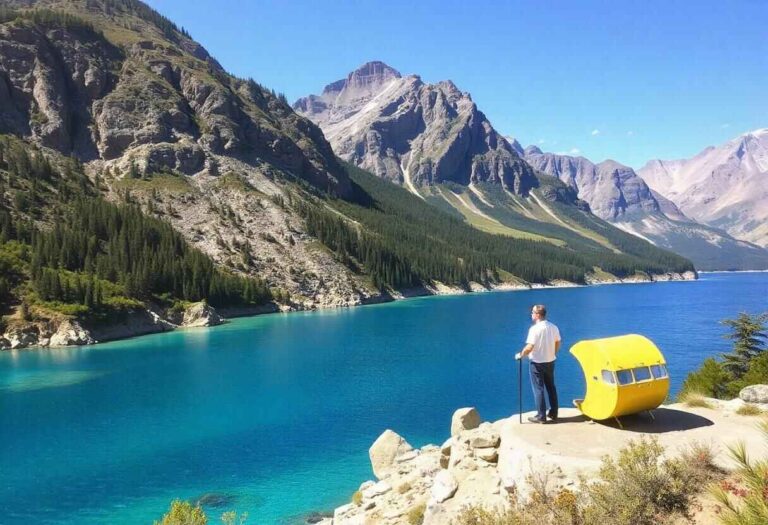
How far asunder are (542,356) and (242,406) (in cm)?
3679

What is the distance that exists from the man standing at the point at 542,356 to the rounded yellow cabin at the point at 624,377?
3.52ft

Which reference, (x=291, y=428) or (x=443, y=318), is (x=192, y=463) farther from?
(x=443, y=318)

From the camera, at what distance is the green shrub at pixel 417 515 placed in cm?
1639

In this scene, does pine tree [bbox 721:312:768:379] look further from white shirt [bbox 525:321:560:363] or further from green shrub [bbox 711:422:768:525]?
green shrub [bbox 711:422:768:525]

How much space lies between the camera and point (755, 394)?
62.6 feet

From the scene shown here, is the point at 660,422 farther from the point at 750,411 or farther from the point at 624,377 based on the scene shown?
the point at 750,411

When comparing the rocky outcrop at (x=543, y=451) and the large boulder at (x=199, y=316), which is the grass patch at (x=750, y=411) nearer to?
the rocky outcrop at (x=543, y=451)

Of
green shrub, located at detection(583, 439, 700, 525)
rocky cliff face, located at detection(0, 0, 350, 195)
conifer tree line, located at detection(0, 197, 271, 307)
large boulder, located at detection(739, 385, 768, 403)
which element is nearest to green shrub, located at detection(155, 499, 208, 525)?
green shrub, located at detection(583, 439, 700, 525)

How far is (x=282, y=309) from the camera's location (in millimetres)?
133000

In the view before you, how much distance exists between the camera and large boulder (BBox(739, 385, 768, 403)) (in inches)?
741

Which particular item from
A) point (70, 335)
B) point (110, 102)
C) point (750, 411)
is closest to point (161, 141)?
point (110, 102)

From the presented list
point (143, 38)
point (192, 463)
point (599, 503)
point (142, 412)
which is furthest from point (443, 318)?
point (143, 38)

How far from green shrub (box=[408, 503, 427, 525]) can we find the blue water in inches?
404

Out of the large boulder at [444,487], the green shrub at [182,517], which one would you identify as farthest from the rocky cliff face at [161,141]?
the large boulder at [444,487]
